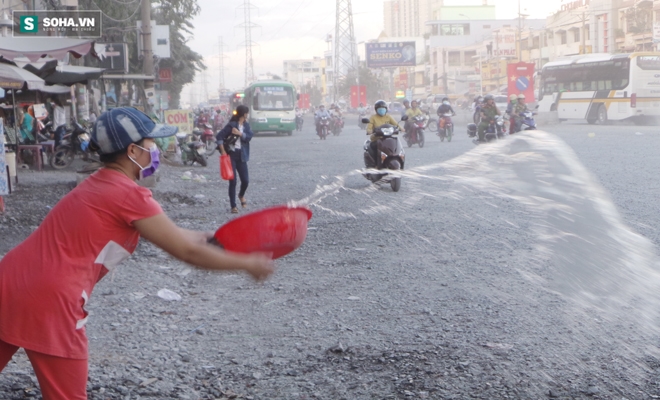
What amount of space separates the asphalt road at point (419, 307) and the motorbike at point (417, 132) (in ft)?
42.7

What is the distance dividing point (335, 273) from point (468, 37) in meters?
107

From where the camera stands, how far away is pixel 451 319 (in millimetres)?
5195

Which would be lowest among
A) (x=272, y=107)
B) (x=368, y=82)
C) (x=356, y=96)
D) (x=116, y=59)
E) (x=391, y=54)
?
(x=272, y=107)

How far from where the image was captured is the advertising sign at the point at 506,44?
77.9 meters

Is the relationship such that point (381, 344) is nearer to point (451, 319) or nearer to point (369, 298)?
point (451, 319)

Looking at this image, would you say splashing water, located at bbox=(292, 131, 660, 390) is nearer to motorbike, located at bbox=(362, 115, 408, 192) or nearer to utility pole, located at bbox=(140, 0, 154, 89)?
motorbike, located at bbox=(362, 115, 408, 192)

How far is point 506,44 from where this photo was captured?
78.4 metres

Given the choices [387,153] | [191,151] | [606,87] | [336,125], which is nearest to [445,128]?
[191,151]

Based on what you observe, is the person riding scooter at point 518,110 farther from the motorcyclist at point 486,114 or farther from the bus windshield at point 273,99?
the bus windshield at point 273,99

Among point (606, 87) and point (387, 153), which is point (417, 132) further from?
point (606, 87)

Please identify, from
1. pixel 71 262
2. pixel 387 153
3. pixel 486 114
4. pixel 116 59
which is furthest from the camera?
pixel 116 59

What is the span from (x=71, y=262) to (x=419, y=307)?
3373 mm

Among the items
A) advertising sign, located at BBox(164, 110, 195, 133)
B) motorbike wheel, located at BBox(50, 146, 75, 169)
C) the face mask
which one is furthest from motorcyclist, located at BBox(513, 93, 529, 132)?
the face mask

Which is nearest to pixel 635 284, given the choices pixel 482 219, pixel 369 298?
pixel 369 298
